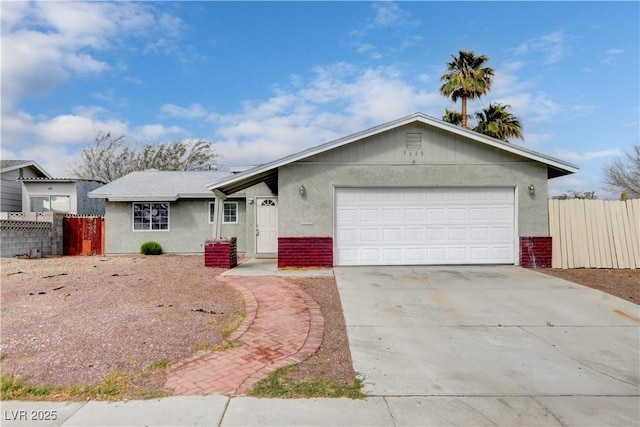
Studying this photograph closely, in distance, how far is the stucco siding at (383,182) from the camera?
35.1ft

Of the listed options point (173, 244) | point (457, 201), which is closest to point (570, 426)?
point (457, 201)

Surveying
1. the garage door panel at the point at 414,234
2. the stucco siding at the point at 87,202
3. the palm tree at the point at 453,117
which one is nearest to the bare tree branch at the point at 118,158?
the stucco siding at the point at 87,202

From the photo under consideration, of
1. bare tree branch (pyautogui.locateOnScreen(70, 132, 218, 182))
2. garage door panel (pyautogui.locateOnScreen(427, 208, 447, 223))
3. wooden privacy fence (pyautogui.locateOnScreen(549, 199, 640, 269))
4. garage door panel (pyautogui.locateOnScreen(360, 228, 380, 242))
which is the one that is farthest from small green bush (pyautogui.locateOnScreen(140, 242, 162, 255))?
bare tree branch (pyautogui.locateOnScreen(70, 132, 218, 182))

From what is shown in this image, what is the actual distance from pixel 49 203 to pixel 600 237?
2327 cm

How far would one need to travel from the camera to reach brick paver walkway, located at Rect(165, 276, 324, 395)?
3727mm

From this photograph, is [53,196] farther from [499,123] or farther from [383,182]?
[499,123]

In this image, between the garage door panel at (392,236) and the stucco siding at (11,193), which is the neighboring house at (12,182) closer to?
the stucco siding at (11,193)

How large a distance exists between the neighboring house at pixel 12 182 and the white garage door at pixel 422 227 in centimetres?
1809

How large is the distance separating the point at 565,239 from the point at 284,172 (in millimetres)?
8475

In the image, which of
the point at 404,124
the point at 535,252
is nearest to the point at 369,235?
the point at 404,124

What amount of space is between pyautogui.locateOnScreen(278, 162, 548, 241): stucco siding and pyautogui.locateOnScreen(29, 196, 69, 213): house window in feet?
46.2

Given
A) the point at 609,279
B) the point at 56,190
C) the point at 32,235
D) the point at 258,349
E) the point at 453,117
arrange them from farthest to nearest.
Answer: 1. the point at 453,117
2. the point at 56,190
3. the point at 32,235
4. the point at 609,279
5. the point at 258,349

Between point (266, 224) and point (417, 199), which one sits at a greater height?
point (417, 199)

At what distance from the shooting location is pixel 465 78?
67.3 ft
